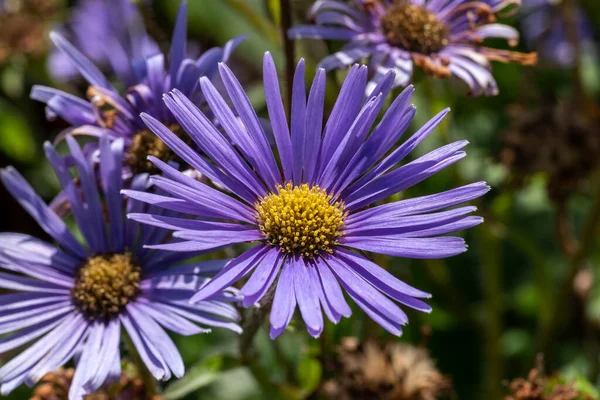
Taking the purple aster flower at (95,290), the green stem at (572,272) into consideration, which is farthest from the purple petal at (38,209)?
the green stem at (572,272)

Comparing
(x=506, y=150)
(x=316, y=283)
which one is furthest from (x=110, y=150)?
(x=506, y=150)

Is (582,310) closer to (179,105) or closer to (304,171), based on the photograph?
(304,171)

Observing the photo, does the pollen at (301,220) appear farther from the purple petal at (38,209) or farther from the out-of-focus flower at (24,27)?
the out-of-focus flower at (24,27)

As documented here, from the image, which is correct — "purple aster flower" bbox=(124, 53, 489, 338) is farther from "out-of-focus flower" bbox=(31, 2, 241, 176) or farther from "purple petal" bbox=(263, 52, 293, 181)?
"out-of-focus flower" bbox=(31, 2, 241, 176)

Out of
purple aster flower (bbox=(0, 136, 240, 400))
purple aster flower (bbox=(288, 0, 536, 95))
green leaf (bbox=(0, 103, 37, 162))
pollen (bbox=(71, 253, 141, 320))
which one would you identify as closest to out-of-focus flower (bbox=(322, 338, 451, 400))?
purple aster flower (bbox=(0, 136, 240, 400))

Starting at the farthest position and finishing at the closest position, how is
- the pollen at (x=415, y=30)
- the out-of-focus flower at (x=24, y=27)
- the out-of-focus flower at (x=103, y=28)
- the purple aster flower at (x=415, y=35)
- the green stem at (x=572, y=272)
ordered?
1. the out-of-focus flower at (x=103, y=28)
2. the out-of-focus flower at (x=24, y=27)
3. the green stem at (x=572, y=272)
4. the pollen at (x=415, y=30)
5. the purple aster flower at (x=415, y=35)
